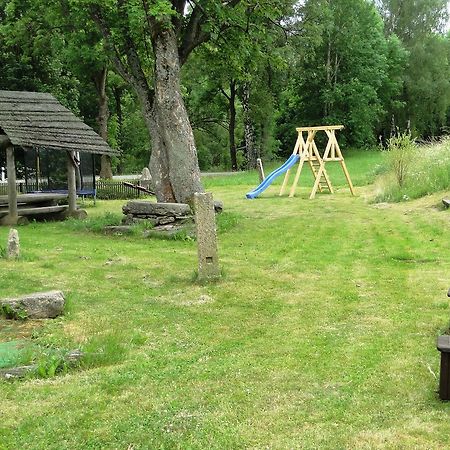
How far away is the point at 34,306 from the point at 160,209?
776cm

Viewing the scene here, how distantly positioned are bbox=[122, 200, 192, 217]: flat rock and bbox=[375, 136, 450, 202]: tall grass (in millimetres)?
7384

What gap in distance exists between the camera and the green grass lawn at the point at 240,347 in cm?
408

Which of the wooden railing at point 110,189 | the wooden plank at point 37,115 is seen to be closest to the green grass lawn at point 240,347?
the wooden plank at point 37,115

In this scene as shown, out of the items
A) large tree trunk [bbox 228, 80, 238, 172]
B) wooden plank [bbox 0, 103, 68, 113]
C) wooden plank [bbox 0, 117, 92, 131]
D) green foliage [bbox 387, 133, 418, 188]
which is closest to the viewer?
wooden plank [bbox 0, 117, 92, 131]

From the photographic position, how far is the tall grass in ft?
60.5

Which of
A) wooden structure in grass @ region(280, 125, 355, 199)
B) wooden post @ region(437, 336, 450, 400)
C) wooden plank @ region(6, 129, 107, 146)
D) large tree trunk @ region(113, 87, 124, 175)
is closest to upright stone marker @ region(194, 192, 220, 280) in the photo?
wooden post @ region(437, 336, 450, 400)

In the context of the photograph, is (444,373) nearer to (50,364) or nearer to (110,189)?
(50,364)

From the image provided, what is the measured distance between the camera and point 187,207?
1440cm

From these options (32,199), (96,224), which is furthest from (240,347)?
(32,199)

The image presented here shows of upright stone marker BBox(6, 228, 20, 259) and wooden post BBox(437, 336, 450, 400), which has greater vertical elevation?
Result: upright stone marker BBox(6, 228, 20, 259)

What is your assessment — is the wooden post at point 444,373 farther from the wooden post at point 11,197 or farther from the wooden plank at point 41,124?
the wooden plank at point 41,124

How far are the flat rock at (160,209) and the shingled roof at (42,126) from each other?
10.3ft

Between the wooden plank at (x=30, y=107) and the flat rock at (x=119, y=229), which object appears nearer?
the flat rock at (x=119, y=229)

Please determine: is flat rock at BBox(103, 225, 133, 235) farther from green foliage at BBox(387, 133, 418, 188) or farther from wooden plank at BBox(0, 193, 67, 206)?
green foliage at BBox(387, 133, 418, 188)
